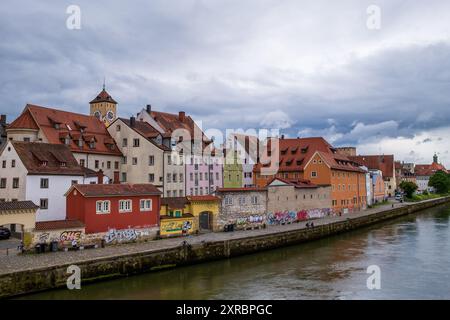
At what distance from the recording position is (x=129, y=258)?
30125mm

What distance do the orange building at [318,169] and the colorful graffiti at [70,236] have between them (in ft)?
121

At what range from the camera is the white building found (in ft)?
131

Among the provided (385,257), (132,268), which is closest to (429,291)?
(385,257)

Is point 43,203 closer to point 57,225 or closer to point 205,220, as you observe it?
point 57,225

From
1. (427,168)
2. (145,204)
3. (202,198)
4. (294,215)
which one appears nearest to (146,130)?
(202,198)

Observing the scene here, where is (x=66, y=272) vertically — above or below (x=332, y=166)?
below

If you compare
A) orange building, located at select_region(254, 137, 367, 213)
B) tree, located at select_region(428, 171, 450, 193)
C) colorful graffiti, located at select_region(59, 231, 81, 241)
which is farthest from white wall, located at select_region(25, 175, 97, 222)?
tree, located at select_region(428, 171, 450, 193)

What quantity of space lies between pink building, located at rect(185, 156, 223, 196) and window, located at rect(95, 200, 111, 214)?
68.1 ft

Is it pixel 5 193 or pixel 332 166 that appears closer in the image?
pixel 5 193

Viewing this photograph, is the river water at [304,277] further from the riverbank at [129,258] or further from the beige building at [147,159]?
the beige building at [147,159]

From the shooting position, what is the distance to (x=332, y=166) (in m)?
66.3

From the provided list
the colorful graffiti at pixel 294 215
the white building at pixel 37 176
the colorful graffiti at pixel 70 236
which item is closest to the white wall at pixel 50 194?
the white building at pixel 37 176
